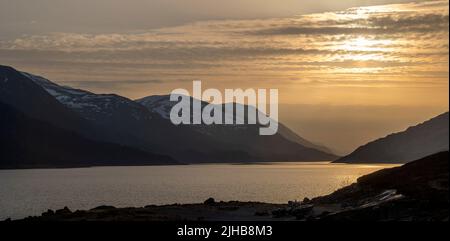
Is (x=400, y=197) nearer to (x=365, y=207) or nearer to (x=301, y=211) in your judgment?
(x=365, y=207)

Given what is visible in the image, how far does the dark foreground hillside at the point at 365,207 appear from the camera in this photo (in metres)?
58.0

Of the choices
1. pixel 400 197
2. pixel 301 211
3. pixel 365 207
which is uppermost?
pixel 400 197

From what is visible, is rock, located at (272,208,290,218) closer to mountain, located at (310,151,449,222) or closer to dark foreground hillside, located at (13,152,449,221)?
dark foreground hillside, located at (13,152,449,221)

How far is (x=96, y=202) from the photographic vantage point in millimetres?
133875

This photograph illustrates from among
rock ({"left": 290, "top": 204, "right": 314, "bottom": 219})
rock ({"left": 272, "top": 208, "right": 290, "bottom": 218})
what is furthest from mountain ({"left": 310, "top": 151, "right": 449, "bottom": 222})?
rock ({"left": 272, "top": 208, "right": 290, "bottom": 218})

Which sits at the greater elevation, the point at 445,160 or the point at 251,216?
the point at 445,160

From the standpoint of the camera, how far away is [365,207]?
2447 inches

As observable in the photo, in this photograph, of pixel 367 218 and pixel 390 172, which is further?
pixel 390 172

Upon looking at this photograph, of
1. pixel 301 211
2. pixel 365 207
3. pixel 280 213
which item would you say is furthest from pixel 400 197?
pixel 280 213

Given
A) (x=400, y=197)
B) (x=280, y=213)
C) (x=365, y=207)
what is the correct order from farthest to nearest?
(x=280, y=213) < (x=365, y=207) < (x=400, y=197)
